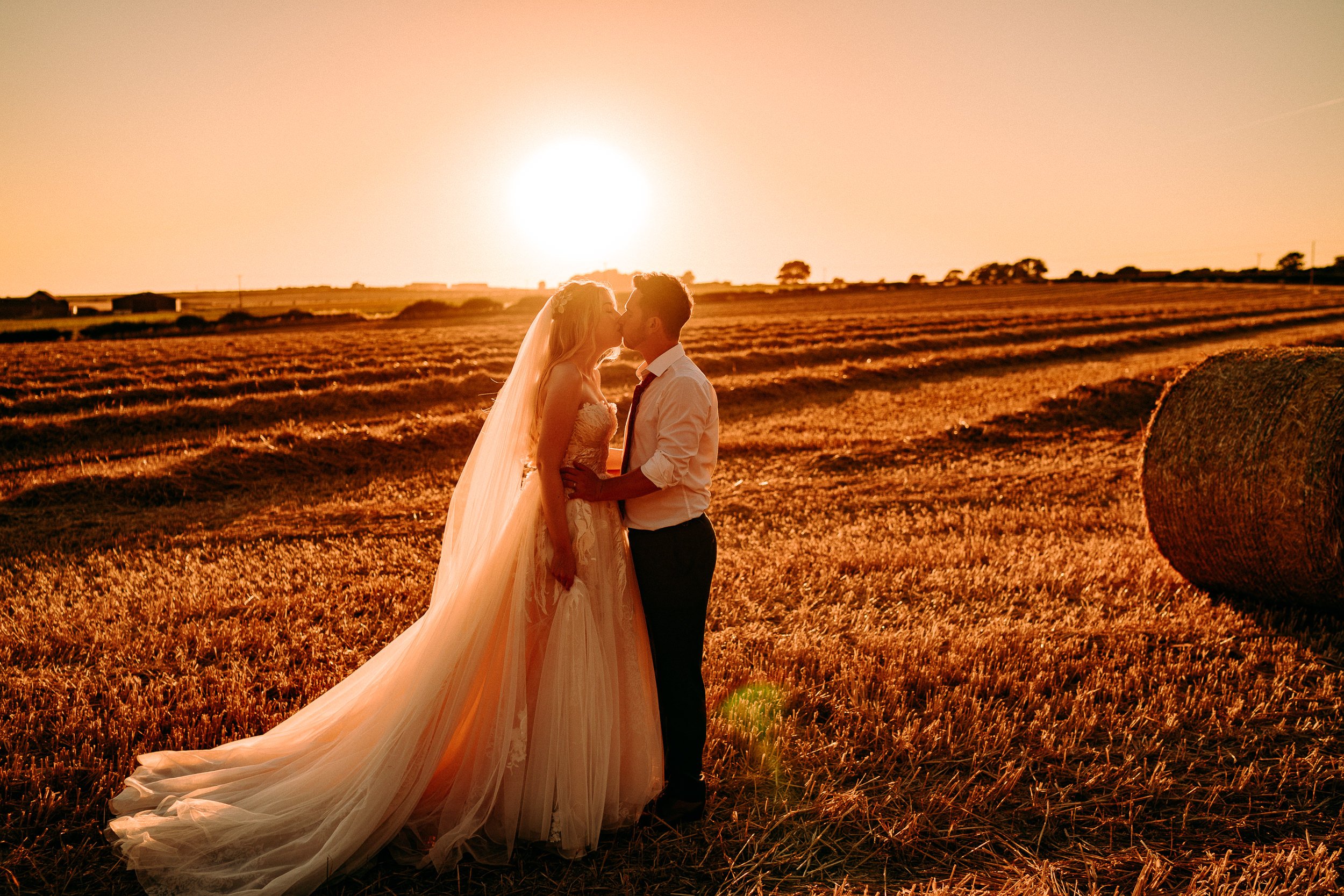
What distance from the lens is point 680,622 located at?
3.80m

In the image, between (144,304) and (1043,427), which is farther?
(144,304)

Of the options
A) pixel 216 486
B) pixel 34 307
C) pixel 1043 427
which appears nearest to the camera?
pixel 216 486

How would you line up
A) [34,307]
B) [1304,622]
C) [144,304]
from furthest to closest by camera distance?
[144,304]
[34,307]
[1304,622]

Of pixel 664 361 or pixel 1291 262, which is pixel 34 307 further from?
pixel 1291 262

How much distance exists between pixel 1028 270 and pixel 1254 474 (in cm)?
12974

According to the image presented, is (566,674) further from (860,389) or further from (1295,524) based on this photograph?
(860,389)

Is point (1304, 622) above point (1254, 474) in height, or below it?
below

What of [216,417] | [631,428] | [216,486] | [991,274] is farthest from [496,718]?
[991,274]

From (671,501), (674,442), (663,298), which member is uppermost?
(663,298)

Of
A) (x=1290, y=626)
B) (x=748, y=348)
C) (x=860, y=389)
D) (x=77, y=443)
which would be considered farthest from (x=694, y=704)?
(x=748, y=348)

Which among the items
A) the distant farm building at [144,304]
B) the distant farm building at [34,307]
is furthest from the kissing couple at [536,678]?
the distant farm building at [144,304]

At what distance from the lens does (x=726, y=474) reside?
38.0 ft

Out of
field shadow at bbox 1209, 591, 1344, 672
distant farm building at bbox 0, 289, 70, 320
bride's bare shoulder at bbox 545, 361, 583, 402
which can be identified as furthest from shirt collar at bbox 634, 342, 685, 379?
distant farm building at bbox 0, 289, 70, 320

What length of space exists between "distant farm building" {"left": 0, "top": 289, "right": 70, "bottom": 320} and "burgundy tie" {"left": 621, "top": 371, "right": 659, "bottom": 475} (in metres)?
72.9
